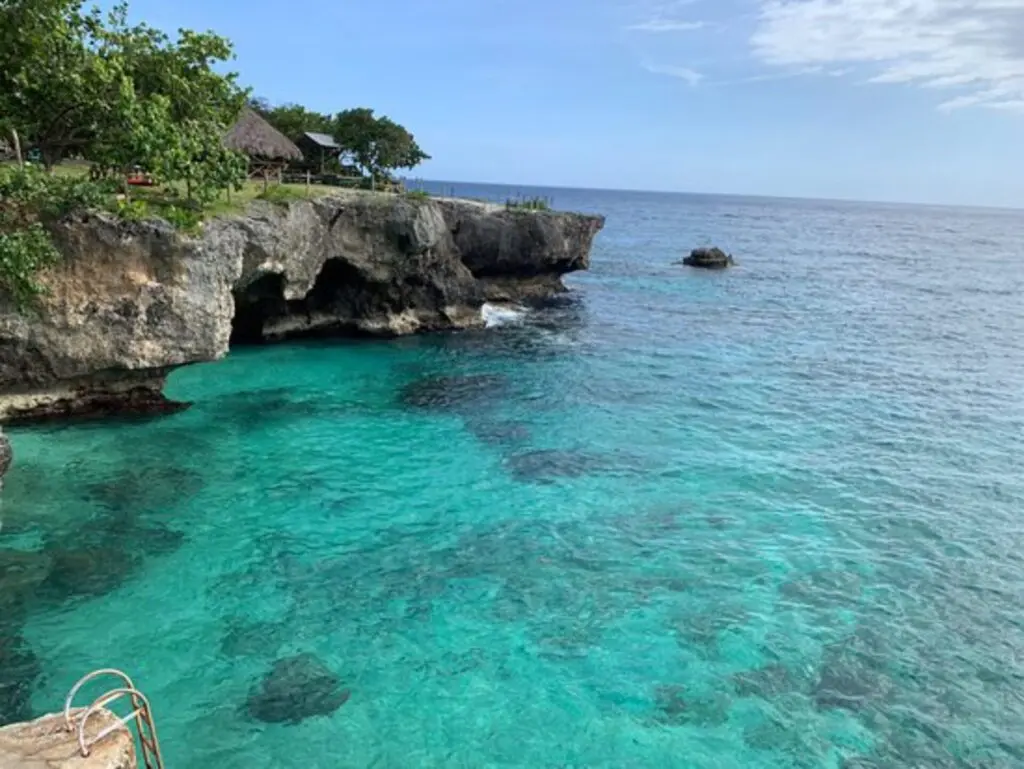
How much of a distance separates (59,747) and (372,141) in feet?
162

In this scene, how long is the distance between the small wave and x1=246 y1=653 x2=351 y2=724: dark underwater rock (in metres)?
30.2

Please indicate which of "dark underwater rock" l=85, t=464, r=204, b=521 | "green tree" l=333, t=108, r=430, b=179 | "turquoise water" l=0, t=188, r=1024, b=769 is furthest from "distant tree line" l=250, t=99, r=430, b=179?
"dark underwater rock" l=85, t=464, r=204, b=521

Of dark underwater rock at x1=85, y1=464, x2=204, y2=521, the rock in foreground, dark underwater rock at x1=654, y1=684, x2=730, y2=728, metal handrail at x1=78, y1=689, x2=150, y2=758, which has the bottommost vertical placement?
dark underwater rock at x1=654, y1=684, x2=730, y2=728

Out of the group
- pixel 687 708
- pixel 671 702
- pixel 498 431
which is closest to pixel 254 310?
pixel 498 431

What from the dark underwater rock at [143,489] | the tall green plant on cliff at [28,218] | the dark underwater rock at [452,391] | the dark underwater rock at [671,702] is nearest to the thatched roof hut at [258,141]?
the dark underwater rock at [452,391]

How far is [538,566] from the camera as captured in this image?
1642 centimetres

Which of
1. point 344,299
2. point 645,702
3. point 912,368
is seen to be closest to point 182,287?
point 344,299

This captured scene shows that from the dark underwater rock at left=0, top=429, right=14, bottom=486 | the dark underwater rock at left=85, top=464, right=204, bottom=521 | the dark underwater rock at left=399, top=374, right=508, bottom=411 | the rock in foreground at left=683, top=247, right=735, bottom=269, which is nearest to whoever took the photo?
the dark underwater rock at left=0, top=429, right=14, bottom=486

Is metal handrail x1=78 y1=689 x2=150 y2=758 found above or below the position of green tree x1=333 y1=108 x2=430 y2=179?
below

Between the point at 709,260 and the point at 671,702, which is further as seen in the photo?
the point at 709,260

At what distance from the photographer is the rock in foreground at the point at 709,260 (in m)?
76.5

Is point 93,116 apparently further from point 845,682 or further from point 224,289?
point 845,682

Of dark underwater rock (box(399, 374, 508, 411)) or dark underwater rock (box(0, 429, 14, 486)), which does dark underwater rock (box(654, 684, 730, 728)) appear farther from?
dark underwater rock (box(399, 374, 508, 411))

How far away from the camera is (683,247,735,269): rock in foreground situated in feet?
251
